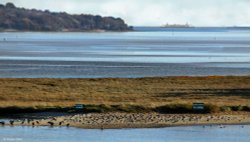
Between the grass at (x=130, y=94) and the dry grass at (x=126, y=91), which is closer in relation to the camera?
the grass at (x=130, y=94)

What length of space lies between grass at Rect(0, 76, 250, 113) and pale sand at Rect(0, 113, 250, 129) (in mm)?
1255

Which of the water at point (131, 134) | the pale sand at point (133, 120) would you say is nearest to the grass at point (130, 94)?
the pale sand at point (133, 120)

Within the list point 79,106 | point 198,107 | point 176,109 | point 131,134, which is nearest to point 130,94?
point 176,109

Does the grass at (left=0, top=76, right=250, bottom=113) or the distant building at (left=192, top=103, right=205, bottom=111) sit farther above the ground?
the distant building at (left=192, top=103, right=205, bottom=111)

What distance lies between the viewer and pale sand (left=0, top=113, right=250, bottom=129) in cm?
4434

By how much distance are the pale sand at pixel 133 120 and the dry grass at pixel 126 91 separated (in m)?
2.90

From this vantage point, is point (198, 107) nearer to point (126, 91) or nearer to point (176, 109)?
point (176, 109)

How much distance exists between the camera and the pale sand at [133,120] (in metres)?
44.3

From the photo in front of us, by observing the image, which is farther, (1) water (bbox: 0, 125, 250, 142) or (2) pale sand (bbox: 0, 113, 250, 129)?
(2) pale sand (bbox: 0, 113, 250, 129)

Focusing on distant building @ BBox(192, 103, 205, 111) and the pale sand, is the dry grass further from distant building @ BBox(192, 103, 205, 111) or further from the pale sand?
the pale sand

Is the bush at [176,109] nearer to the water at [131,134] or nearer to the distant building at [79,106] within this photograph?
the distant building at [79,106]

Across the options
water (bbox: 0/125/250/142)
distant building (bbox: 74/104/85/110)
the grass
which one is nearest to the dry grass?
the grass

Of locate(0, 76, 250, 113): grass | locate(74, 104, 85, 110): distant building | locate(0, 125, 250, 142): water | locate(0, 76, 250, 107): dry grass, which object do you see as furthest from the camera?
locate(0, 76, 250, 107): dry grass

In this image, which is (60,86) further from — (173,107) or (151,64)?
(151,64)
